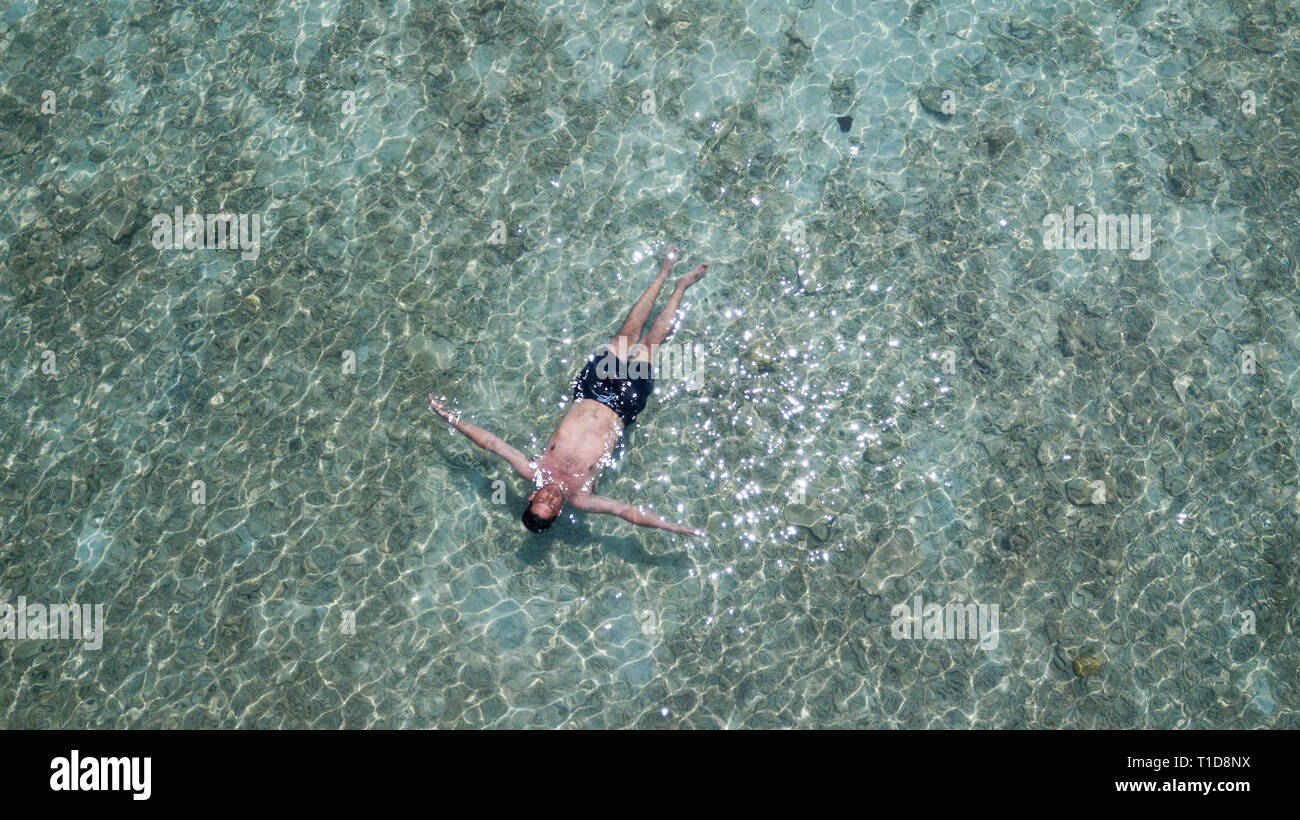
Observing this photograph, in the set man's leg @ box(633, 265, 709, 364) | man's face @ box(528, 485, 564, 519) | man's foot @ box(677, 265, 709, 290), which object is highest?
man's foot @ box(677, 265, 709, 290)

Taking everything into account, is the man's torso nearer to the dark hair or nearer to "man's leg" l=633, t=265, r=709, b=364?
the dark hair

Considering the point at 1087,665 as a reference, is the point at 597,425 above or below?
above

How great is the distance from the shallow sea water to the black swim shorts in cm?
71

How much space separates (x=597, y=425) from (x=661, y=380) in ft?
4.39

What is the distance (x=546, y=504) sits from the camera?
9.71 metres

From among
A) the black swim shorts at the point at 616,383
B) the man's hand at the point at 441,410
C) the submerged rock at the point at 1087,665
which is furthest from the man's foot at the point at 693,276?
the submerged rock at the point at 1087,665

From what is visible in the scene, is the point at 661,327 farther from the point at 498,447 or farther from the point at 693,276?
the point at 498,447

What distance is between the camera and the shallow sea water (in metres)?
10.6

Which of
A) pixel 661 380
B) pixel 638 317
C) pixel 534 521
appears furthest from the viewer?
pixel 661 380

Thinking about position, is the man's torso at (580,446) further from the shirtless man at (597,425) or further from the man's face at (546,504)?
the man's face at (546,504)

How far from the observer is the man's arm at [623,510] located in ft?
32.9

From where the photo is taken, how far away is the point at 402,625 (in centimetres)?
1071

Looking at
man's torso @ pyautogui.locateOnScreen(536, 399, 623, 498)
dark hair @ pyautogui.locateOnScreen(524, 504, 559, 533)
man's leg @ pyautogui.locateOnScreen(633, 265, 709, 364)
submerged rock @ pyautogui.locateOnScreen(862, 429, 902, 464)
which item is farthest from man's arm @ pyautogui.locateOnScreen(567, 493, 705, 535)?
submerged rock @ pyautogui.locateOnScreen(862, 429, 902, 464)

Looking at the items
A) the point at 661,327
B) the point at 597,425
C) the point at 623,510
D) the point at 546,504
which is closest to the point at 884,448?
the point at 661,327
